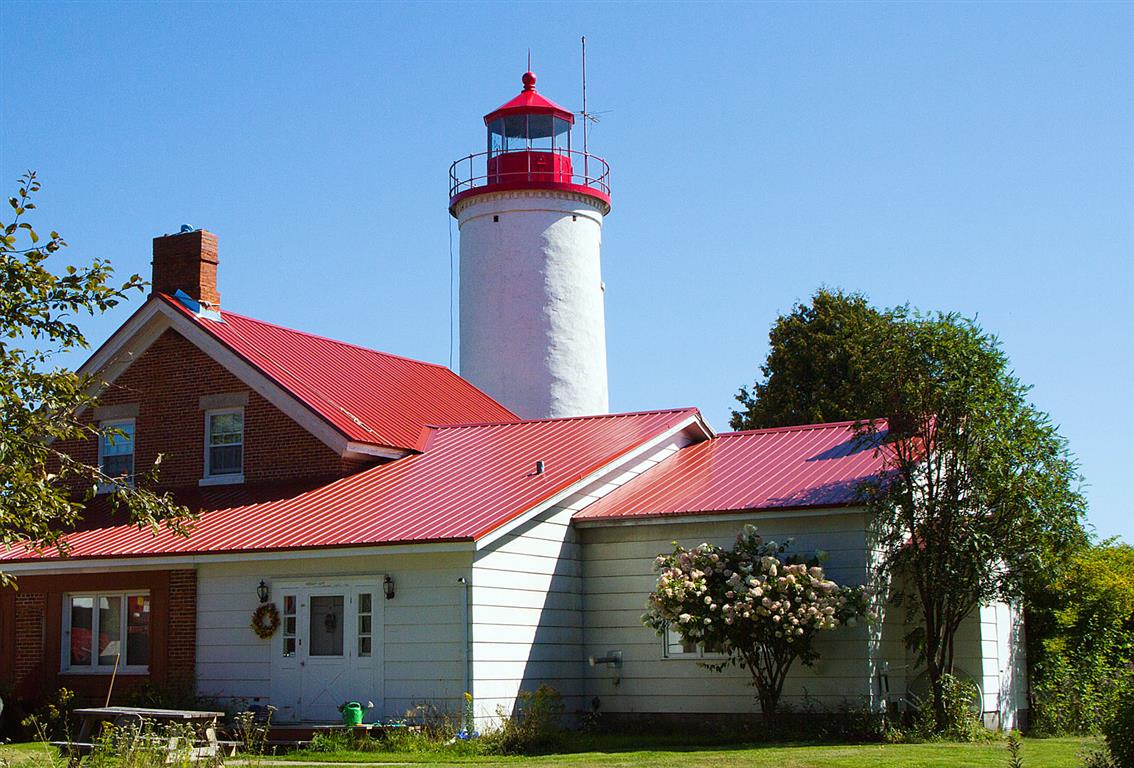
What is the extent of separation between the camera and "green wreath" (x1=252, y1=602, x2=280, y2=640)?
20.9 meters

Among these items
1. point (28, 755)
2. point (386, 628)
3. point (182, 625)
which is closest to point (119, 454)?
point (182, 625)

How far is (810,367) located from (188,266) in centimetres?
2115

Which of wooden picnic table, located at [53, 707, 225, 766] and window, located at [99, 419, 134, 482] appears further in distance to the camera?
window, located at [99, 419, 134, 482]

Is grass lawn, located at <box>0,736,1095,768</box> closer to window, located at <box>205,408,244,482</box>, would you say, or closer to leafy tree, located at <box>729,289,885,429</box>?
window, located at <box>205,408,244,482</box>

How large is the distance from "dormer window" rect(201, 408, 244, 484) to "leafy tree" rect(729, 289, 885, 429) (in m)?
19.7

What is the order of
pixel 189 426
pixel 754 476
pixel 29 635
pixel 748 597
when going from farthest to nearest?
pixel 189 426 → pixel 29 635 → pixel 754 476 → pixel 748 597

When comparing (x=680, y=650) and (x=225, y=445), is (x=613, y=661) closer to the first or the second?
(x=680, y=650)

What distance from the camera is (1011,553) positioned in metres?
19.6

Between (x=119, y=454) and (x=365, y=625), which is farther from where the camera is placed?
(x=119, y=454)

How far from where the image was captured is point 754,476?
890 inches

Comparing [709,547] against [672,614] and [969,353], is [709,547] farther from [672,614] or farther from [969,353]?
[969,353]

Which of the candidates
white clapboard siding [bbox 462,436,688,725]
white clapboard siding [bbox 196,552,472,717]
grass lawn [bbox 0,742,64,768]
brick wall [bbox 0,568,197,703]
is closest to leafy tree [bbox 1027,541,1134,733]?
white clapboard siding [bbox 462,436,688,725]

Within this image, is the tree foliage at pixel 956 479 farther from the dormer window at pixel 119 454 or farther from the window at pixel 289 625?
the dormer window at pixel 119 454

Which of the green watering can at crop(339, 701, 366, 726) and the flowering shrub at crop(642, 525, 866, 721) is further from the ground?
the flowering shrub at crop(642, 525, 866, 721)
